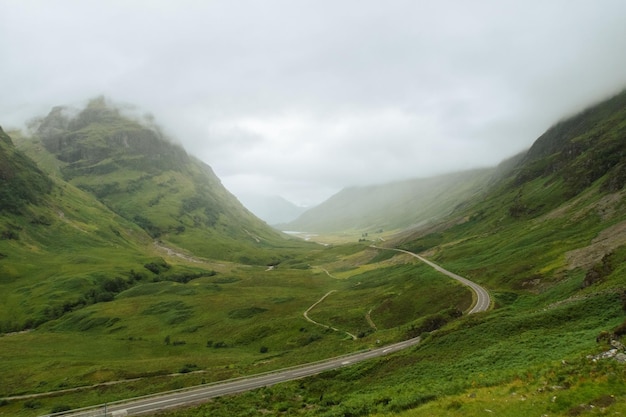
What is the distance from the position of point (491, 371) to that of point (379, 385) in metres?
14.1

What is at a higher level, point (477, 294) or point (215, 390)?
point (215, 390)

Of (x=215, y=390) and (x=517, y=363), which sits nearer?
(x=517, y=363)

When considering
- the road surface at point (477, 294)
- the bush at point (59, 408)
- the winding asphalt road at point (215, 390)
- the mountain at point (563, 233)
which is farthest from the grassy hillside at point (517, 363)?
the bush at point (59, 408)

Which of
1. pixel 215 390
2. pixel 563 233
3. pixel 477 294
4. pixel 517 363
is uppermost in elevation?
pixel 517 363

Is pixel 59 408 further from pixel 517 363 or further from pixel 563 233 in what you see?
pixel 563 233

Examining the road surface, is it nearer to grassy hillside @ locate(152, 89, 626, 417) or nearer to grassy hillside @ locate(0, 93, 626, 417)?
grassy hillside @ locate(152, 89, 626, 417)

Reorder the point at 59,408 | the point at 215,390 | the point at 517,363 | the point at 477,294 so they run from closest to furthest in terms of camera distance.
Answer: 1. the point at 517,363
2. the point at 215,390
3. the point at 59,408
4. the point at 477,294

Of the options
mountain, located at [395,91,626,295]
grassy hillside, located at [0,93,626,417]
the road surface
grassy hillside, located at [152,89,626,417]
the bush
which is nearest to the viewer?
grassy hillside, located at [152,89,626,417]

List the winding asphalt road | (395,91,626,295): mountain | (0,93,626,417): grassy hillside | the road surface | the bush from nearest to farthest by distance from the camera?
(0,93,626,417): grassy hillside < the winding asphalt road < the bush < the road surface < (395,91,626,295): mountain

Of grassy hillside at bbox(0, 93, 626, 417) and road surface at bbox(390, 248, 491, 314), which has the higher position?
grassy hillside at bbox(0, 93, 626, 417)

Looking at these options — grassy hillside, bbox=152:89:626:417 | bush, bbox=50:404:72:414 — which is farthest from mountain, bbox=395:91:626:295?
bush, bbox=50:404:72:414

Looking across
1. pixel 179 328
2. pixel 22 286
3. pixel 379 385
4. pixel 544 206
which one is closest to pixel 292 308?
pixel 179 328

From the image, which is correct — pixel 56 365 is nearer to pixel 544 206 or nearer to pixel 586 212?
pixel 586 212

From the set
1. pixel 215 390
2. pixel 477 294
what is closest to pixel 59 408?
pixel 215 390
